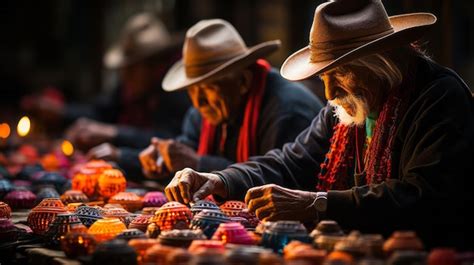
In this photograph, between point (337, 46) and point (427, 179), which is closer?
point (427, 179)

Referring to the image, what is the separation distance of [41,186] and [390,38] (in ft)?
9.35

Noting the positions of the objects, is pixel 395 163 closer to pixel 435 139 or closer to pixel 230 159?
pixel 435 139

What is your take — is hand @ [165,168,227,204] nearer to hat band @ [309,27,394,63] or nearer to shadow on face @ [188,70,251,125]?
hat band @ [309,27,394,63]

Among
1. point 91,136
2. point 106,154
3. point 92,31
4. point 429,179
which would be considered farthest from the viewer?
point 92,31

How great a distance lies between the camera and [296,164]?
515cm

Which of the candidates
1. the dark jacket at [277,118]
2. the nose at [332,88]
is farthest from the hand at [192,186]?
the dark jacket at [277,118]

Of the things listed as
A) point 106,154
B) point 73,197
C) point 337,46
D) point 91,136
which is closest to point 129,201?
point 73,197

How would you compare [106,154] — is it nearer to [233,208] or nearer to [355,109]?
[233,208]

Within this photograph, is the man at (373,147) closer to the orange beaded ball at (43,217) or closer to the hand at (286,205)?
the hand at (286,205)

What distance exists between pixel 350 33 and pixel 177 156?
7.28 ft

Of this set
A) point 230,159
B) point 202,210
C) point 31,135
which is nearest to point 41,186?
point 230,159

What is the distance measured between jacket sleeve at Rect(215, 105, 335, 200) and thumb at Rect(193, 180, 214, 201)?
0.60ft

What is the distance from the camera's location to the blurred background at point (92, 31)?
9678 mm

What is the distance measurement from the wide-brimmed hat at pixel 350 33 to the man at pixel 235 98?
1.36 metres
